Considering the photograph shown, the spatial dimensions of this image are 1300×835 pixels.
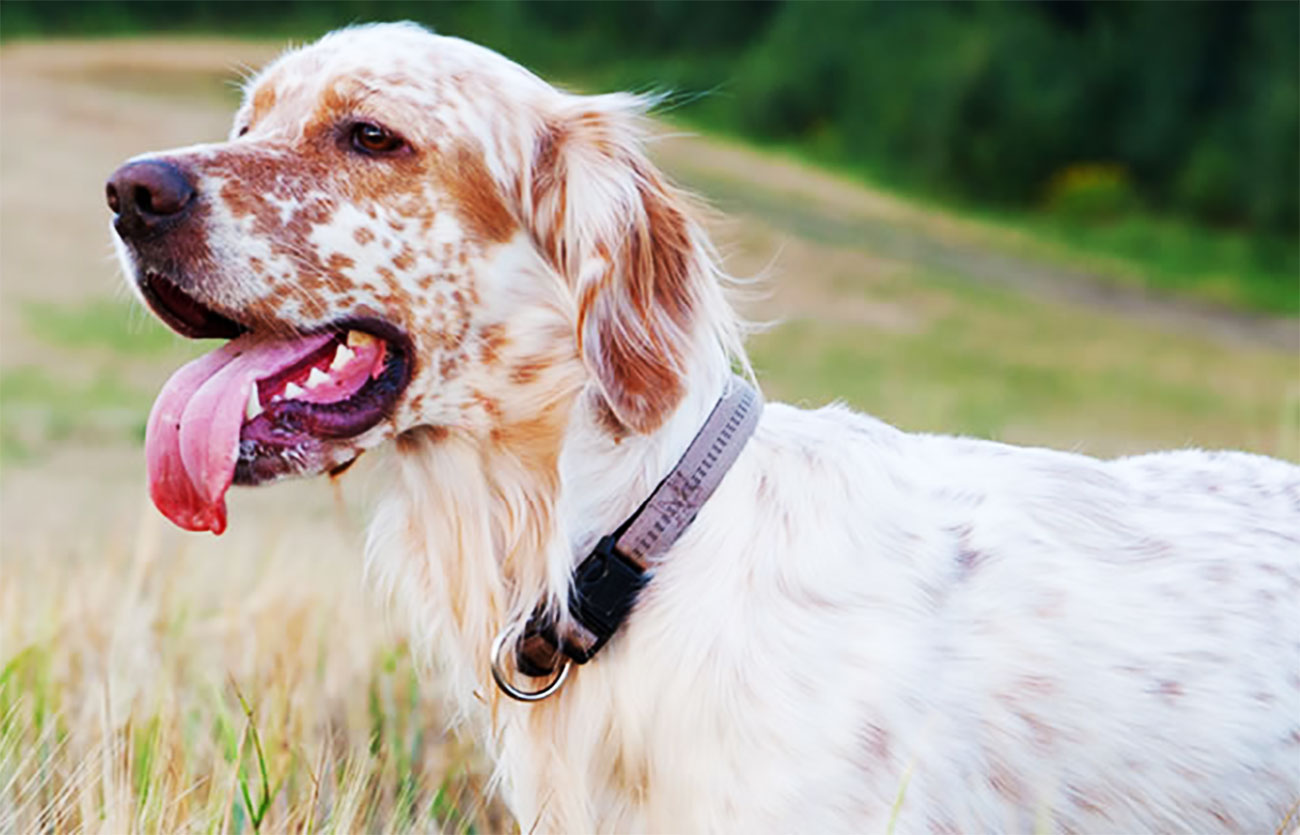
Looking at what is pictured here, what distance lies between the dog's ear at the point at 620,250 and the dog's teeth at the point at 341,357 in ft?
1.33

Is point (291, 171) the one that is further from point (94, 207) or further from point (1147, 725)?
point (94, 207)

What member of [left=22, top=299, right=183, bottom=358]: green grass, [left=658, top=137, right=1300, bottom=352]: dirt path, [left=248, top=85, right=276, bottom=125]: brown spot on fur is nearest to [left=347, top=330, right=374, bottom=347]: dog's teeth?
[left=248, top=85, right=276, bottom=125]: brown spot on fur

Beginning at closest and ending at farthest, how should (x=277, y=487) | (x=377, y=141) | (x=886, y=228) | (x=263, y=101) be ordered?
(x=377, y=141) < (x=263, y=101) < (x=277, y=487) < (x=886, y=228)

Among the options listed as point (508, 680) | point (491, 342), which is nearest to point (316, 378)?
point (491, 342)

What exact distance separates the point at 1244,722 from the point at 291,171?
1.95 metres

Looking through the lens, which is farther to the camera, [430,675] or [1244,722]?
[430,675]

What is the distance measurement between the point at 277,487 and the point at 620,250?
17.7 ft

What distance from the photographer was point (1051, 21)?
2256 cm

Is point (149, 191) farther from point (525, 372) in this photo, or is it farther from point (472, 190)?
point (525, 372)

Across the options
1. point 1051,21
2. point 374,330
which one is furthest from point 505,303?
point 1051,21

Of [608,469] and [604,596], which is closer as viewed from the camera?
[604,596]

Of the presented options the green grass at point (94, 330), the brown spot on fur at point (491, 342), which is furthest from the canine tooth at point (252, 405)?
the green grass at point (94, 330)

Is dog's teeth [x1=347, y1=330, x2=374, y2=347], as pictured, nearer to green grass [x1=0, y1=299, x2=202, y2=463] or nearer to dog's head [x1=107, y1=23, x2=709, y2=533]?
dog's head [x1=107, y1=23, x2=709, y2=533]

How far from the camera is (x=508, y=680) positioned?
122 inches
